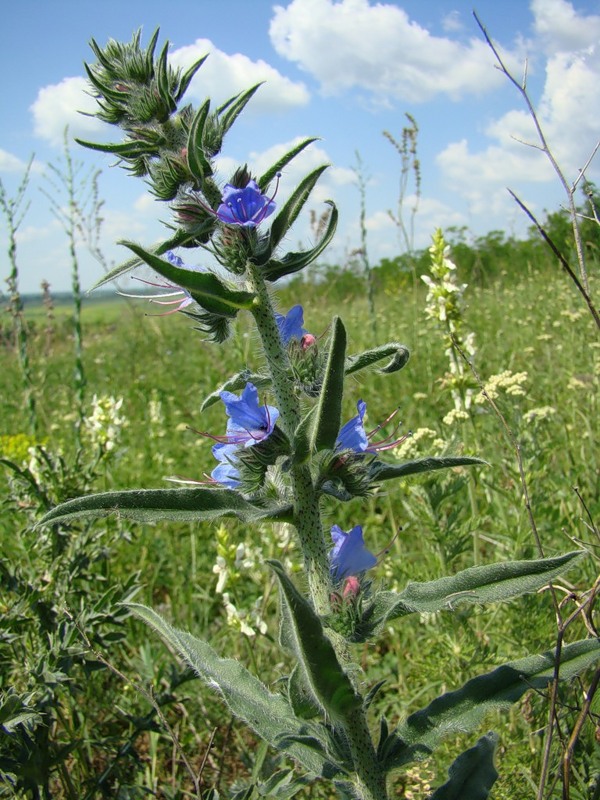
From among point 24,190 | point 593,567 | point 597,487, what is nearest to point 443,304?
point 597,487

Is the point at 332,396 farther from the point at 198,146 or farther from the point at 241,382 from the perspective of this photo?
the point at 198,146

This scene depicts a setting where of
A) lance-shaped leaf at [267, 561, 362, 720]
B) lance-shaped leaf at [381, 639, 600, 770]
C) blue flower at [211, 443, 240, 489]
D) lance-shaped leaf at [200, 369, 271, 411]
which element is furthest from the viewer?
lance-shaped leaf at [200, 369, 271, 411]

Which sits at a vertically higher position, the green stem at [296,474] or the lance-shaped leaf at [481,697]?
the green stem at [296,474]

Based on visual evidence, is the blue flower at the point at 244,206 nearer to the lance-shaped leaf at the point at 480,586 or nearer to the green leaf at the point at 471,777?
the lance-shaped leaf at the point at 480,586

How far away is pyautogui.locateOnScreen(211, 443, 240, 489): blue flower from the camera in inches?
52.9

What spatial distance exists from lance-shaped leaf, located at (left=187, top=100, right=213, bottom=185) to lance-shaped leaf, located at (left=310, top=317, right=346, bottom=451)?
427mm

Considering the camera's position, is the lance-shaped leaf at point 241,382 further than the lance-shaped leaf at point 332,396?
Yes

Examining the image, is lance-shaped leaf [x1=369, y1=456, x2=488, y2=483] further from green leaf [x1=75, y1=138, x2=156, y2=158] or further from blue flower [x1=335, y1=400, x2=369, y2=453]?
green leaf [x1=75, y1=138, x2=156, y2=158]

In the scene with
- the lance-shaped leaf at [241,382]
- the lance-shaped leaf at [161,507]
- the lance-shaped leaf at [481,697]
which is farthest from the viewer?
the lance-shaped leaf at [241,382]

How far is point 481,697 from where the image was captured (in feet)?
4.16

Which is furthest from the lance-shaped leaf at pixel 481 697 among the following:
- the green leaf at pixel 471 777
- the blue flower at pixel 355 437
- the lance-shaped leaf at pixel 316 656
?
the blue flower at pixel 355 437

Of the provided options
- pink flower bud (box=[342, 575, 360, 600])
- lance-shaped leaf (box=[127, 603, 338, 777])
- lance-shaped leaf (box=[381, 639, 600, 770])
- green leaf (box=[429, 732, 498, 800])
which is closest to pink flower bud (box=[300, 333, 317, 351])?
pink flower bud (box=[342, 575, 360, 600])

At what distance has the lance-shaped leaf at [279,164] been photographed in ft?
4.35

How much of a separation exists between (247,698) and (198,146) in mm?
1090
